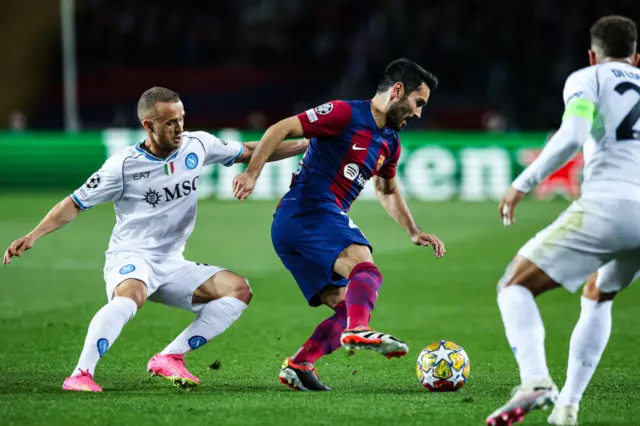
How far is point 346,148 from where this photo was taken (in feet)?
21.9

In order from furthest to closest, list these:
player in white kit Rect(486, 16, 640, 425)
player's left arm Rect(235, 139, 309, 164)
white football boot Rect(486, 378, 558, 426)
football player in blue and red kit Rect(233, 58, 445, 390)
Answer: player's left arm Rect(235, 139, 309, 164) → football player in blue and red kit Rect(233, 58, 445, 390) → player in white kit Rect(486, 16, 640, 425) → white football boot Rect(486, 378, 558, 426)

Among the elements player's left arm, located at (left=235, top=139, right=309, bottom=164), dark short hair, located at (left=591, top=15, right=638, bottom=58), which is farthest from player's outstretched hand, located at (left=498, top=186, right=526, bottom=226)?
player's left arm, located at (left=235, top=139, right=309, bottom=164)

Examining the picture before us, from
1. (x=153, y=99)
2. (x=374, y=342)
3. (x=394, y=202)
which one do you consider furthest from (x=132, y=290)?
(x=394, y=202)

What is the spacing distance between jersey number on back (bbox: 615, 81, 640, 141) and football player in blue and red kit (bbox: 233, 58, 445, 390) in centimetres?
144

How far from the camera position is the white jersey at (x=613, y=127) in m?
5.34

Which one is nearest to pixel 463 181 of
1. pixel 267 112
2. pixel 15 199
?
pixel 267 112

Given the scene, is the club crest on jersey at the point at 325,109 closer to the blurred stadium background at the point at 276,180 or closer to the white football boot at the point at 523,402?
the blurred stadium background at the point at 276,180

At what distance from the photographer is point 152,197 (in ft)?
22.6

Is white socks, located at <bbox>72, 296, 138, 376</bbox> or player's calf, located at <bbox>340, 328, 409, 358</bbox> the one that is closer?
player's calf, located at <bbox>340, 328, 409, 358</bbox>

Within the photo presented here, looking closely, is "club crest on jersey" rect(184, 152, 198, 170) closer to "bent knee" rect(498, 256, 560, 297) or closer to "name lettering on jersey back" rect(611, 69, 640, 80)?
"bent knee" rect(498, 256, 560, 297)

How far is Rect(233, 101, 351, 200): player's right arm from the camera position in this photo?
613 centimetres

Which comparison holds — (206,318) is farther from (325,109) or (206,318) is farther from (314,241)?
(325,109)

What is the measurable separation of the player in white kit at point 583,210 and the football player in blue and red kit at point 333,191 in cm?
121

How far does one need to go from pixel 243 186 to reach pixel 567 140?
74.2 inches
